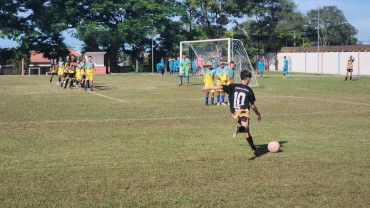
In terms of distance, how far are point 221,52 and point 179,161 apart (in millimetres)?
31068

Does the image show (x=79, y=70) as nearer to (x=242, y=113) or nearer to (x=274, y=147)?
(x=242, y=113)

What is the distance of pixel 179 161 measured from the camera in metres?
7.91

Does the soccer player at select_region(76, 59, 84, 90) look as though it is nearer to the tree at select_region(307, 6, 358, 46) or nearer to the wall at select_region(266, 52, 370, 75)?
the wall at select_region(266, 52, 370, 75)

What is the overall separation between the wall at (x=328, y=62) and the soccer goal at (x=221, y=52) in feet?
77.0

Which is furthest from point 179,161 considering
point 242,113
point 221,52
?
point 221,52

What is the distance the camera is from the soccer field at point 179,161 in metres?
5.82

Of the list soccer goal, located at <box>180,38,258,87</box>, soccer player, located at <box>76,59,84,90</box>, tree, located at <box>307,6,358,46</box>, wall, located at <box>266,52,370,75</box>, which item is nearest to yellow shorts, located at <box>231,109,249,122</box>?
soccer player, located at <box>76,59,84,90</box>

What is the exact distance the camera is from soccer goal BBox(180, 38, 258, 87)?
101 feet

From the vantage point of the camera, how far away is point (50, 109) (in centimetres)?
1639

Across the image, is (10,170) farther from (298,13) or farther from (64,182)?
(298,13)

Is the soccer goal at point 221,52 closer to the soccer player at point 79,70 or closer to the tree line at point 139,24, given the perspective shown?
the soccer player at point 79,70

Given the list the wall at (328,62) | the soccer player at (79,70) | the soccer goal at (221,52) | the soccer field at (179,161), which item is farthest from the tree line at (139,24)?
the soccer field at (179,161)

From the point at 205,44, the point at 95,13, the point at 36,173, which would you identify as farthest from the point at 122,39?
the point at 36,173

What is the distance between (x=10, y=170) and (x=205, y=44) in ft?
104
